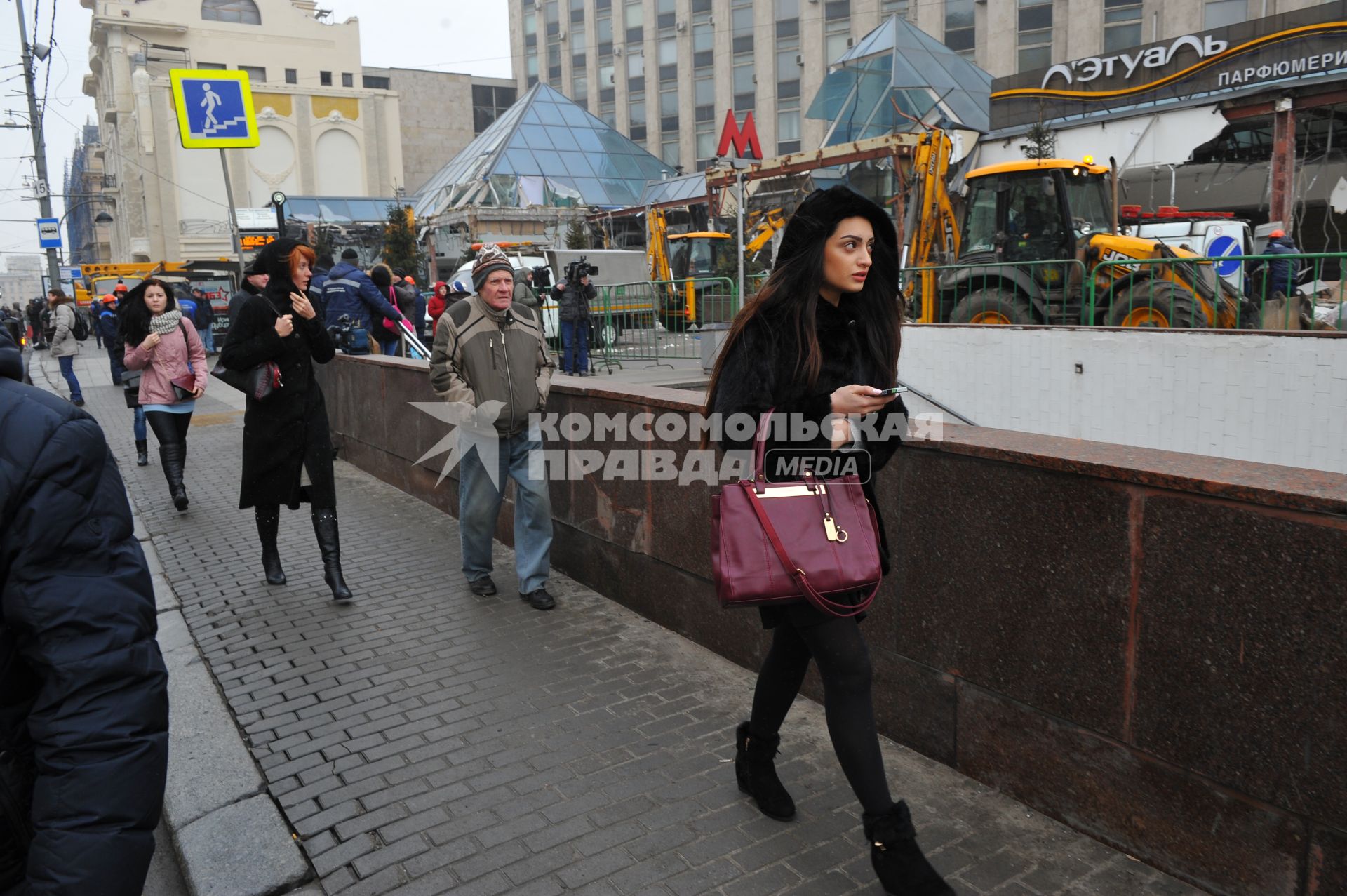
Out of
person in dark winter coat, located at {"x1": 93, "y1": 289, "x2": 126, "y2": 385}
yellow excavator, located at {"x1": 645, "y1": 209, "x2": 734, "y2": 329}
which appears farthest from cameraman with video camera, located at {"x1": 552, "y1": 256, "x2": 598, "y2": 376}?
yellow excavator, located at {"x1": 645, "y1": 209, "x2": 734, "y2": 329}

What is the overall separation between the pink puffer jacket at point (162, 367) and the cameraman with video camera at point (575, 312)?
25.4ft

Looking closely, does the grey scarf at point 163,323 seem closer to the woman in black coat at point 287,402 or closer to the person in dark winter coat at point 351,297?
the person in dark winter coat at point 351,297

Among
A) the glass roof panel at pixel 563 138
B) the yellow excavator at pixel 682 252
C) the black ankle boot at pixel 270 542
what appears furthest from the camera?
the glass roof panel at pixel 563 138

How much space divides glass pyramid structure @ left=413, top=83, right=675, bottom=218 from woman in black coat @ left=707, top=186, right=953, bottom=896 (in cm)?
4090

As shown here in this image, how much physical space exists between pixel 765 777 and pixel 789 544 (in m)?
1.00

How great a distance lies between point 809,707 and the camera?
4.22 meters

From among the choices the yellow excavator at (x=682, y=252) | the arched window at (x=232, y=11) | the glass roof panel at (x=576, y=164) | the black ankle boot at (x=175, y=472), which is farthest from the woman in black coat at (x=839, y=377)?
the arched window at (x=232, y=11)

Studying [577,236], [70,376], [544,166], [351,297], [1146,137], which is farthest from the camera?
[544,166]

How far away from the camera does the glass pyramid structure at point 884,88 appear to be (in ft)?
111

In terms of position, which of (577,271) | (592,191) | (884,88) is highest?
(884,88)

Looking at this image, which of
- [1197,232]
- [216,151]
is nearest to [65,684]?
[1197,232]

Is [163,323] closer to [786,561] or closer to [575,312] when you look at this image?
[786,561]

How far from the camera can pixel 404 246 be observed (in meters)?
46.3

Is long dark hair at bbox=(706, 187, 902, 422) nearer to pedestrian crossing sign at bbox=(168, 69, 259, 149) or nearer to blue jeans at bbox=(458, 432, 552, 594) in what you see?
blue jeans at bbox=(458, 432, 552, 594)
